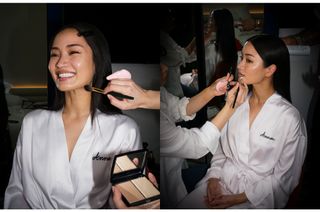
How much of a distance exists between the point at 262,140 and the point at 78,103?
3.56 ft

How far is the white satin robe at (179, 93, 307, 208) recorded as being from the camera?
2.64m

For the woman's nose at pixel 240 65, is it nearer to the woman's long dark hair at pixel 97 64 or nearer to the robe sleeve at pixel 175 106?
the robe sleeve at pixel 175 106

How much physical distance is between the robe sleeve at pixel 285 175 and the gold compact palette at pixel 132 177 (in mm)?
603

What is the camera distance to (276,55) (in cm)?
264

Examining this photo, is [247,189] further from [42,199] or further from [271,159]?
[42,199]

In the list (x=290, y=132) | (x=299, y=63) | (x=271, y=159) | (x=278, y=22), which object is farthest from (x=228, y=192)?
(x=278, y=22)

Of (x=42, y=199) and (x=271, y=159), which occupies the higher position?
(x=271, y=159)

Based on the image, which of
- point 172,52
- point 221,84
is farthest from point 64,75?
point 221,84

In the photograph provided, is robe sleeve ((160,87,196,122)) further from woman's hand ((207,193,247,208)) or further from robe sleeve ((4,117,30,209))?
robe sleeve ((4,117,30,209))

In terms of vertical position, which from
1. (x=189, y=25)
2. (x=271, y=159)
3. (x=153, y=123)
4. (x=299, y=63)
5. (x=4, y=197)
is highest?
(x=189, y=25)

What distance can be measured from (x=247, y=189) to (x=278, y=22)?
0.99m

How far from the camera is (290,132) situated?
8.65ft

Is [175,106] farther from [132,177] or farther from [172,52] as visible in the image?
[132,177]

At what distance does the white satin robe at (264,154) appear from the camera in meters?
2.64
